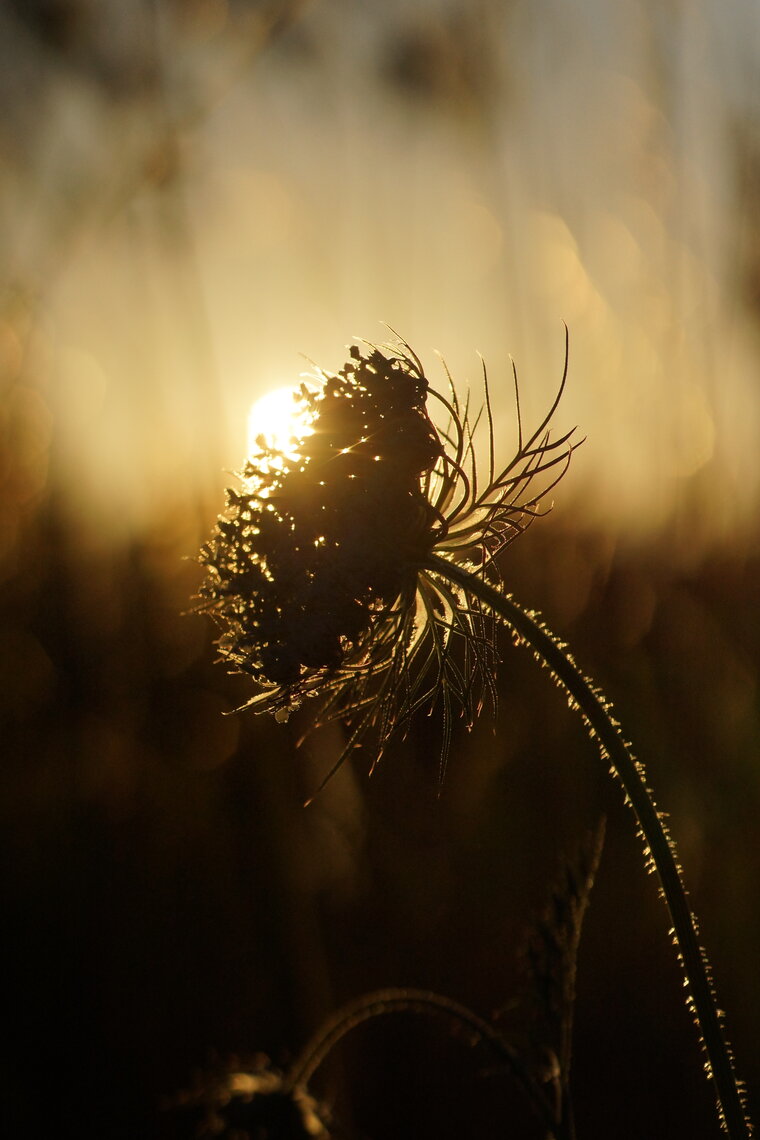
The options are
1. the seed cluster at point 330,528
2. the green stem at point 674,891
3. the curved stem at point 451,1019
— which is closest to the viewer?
the green stem at point 674,891

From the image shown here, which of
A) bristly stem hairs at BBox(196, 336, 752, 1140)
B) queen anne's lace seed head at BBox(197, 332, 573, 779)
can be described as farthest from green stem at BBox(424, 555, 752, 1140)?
queen anne's lace seed head at BBox(197, 332, 573, 779)

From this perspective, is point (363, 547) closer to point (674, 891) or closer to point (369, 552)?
point (369, 552)

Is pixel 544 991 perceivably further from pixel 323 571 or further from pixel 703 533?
pixel 703 533

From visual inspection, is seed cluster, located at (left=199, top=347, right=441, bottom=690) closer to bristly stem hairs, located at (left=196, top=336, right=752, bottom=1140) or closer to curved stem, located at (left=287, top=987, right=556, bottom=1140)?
bristly stem hairs, located at (left=196, top=336, right=752, bottom=1140)

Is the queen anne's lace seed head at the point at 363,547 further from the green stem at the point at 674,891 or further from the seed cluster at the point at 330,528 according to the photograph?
the green stem at the point at 674,891

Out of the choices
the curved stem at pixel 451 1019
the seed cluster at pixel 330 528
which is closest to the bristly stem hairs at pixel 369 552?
the seed cluster at pixel 330 528

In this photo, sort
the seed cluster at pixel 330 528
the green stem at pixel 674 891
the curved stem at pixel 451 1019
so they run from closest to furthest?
the green stem at pixel 674 891 → the curved stem at pixel 451 1019 → the seed cluster at pixel 330 528

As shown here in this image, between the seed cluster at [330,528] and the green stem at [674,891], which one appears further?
the seed cluster at [330,528]

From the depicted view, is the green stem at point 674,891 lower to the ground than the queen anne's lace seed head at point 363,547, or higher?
lower
